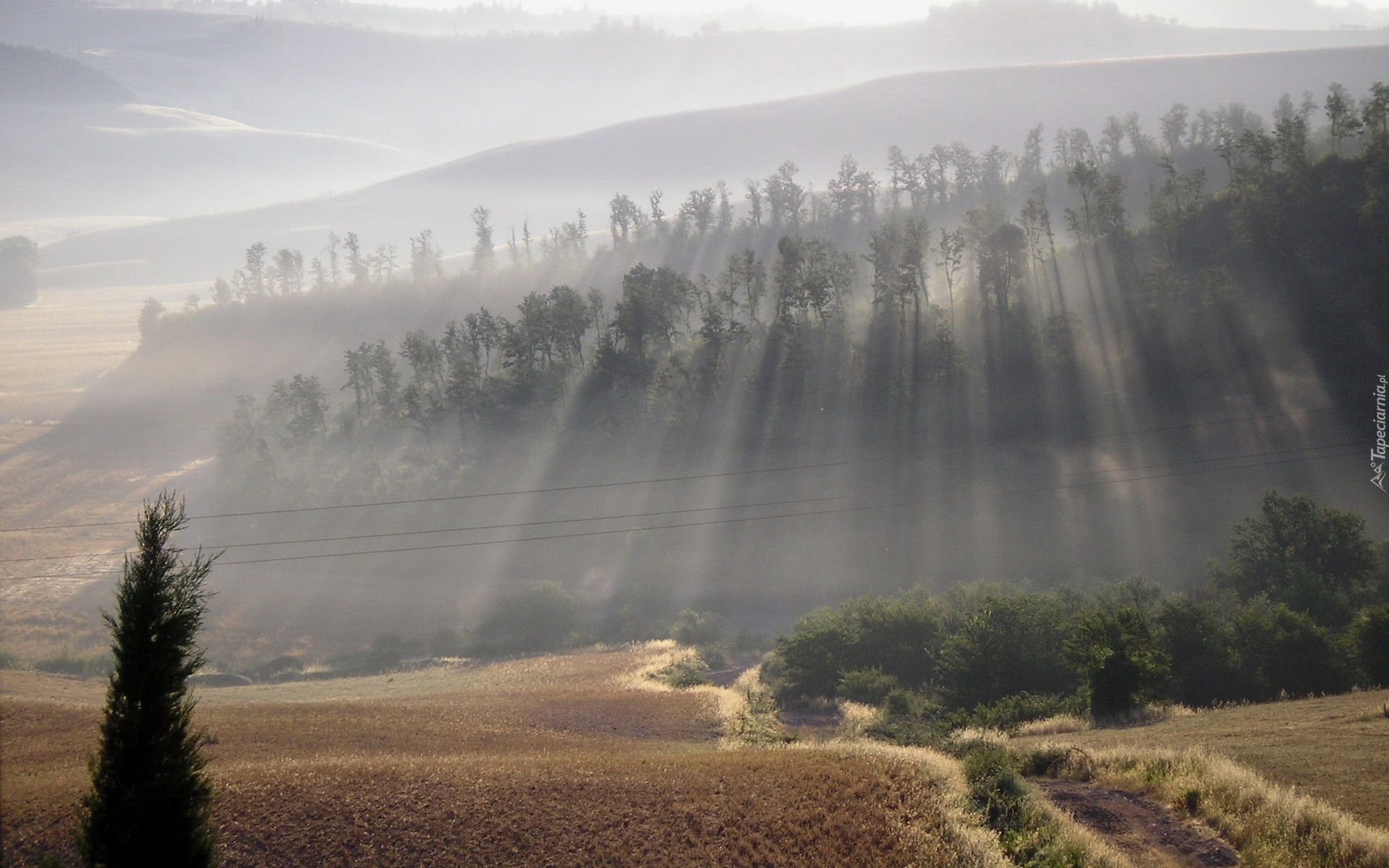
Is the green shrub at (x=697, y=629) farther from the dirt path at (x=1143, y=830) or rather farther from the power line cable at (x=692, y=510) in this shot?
the dirt path at (x=1143, y=830)

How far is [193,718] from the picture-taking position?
86.8ft

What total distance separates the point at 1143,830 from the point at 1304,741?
846 centimetres

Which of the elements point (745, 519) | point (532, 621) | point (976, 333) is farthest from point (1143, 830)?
point (976, 333)

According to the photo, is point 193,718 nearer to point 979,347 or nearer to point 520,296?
point 979,347

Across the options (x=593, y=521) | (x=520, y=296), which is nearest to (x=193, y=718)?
(x=593, y=521)

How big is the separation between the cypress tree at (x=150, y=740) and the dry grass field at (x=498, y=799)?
2.73 meters

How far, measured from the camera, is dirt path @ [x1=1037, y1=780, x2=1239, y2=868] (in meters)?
18.8

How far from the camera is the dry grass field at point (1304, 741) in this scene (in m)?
20.0

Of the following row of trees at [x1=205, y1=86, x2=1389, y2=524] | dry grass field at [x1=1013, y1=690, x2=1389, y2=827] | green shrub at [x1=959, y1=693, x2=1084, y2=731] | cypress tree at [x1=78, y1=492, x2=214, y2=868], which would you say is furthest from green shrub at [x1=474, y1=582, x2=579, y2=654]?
cypress tree at [x1=78, y1=492, x2=214, y2=868]

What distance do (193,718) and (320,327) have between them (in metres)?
167

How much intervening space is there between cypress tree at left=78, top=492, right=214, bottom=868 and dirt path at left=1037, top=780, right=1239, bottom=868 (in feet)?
67.3

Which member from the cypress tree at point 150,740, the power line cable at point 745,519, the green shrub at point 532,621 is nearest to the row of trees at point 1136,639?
the power line cable at point 745,519

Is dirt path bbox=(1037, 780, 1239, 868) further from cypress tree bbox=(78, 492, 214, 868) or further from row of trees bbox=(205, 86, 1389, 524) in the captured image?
row of trees bbox=(205, 86, 1389, 524)

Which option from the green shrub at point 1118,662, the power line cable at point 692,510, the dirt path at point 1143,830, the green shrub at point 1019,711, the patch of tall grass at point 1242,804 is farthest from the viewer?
the power line cable at point 692,510
